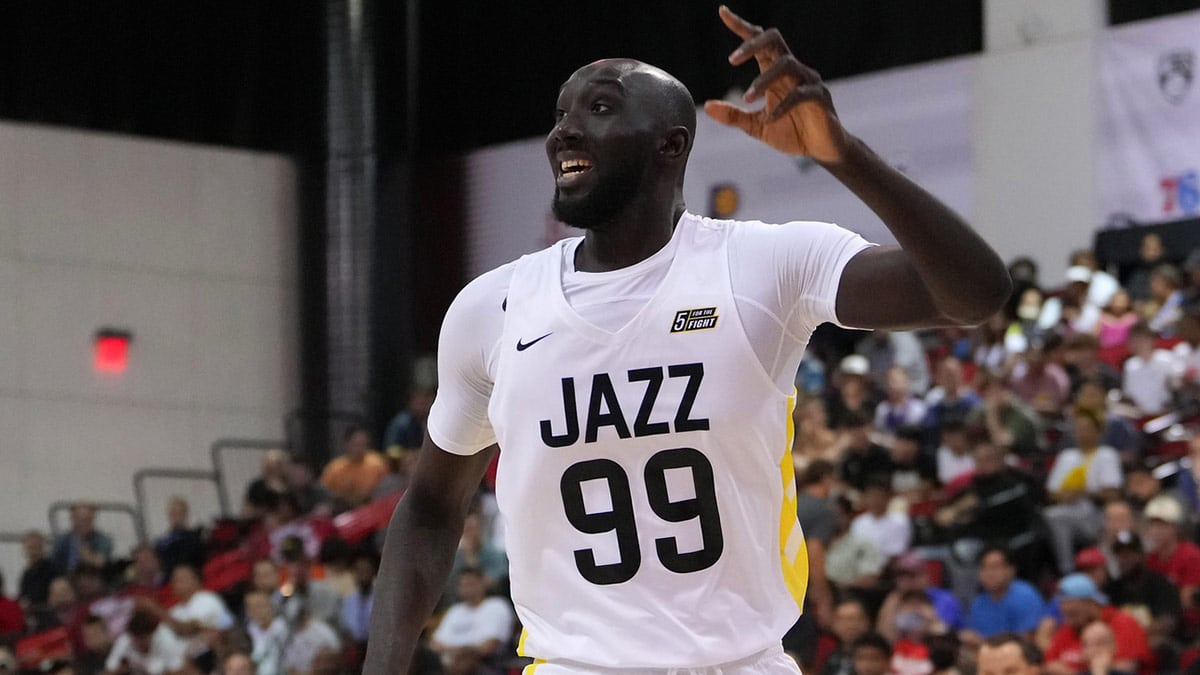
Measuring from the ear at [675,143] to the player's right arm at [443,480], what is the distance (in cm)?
45

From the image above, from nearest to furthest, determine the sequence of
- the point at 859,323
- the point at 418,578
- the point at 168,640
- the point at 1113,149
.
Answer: the point at 859,323
the point at 418,578
the point at 168,640
the point at 1113,149

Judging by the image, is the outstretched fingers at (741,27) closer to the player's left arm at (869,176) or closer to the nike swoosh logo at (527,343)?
the player's left arm at (869,176)

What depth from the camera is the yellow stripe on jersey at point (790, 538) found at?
366 cm

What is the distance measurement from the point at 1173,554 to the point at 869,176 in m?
7.05

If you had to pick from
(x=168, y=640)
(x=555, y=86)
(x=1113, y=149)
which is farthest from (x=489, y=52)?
(x=168, y=640)

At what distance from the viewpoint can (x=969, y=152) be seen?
16.8m

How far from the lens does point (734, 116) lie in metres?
3.19

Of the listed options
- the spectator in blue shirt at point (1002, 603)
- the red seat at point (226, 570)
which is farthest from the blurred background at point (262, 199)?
the spectator in blue shirt at point (1002, 603)

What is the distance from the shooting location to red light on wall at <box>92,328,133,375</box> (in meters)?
19.9

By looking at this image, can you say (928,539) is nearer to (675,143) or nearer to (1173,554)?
(1173,554)

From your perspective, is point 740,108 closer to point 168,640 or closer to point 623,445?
point 623,445

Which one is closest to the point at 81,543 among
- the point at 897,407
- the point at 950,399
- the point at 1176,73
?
the point at 897,407

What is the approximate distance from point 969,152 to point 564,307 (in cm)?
1362

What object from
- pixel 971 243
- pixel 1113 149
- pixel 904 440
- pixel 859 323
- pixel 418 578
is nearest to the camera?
pixel 971 243
